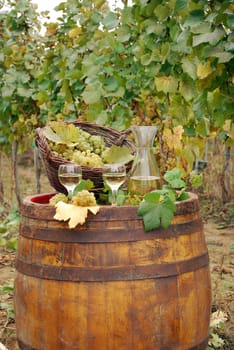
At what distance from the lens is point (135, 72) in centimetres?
446

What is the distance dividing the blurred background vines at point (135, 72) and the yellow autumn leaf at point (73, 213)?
72 cm

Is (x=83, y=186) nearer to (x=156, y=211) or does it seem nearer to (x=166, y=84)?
(x=156, y=211)

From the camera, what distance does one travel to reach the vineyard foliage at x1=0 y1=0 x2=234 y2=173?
2.57m

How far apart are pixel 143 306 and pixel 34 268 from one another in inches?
16.9

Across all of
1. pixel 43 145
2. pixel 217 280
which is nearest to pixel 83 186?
pixel 43 145

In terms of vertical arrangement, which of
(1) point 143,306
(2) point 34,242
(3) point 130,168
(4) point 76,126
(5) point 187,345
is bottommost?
(5) point 187,345

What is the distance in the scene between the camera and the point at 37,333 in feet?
7.73

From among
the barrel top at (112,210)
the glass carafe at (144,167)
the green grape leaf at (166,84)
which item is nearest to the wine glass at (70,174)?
the barrel top at (112,210)

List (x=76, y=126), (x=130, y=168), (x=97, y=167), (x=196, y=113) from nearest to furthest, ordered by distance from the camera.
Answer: (x=97, y=167)
(x=130, y=168)
(x=76, y=126)
(x=196, y=113)

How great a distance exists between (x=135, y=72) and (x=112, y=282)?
2497 mm

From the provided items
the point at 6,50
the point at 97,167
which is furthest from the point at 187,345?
the point at 6,50

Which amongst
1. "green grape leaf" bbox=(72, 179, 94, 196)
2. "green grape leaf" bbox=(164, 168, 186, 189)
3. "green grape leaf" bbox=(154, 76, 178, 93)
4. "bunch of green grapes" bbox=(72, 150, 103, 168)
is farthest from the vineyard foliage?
"green grape leaf" bbox=(72, 179, 94, 196)

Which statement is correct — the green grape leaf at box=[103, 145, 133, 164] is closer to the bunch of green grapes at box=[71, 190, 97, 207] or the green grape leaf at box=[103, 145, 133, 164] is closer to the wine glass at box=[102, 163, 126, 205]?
the wine glass at box=[102, 163, 126, 205]

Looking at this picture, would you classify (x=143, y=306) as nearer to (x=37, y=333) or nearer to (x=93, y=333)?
(x=93, y=333)
